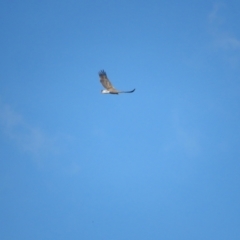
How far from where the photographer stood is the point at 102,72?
74.4 feet

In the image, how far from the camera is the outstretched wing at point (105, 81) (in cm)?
2275

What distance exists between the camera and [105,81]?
23094 mm

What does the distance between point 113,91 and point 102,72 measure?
159 centimetres

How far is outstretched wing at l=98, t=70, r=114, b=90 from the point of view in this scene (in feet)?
74.6

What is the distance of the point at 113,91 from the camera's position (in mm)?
23828
